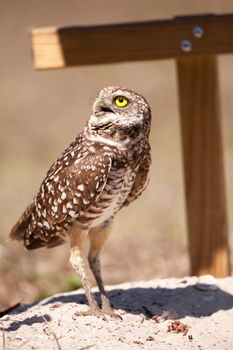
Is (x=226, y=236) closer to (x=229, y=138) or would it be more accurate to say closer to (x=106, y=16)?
(x=229, y=138)

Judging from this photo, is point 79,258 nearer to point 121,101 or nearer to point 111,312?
point 111,312

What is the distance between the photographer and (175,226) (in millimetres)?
7723

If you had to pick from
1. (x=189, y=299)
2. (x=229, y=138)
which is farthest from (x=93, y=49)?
(x=229, y=138)

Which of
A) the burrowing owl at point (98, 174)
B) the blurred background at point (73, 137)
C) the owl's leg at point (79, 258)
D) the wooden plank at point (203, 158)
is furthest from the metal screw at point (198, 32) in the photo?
the blurred background at point (73, 137)

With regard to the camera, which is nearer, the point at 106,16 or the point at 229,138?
the point at 229,138

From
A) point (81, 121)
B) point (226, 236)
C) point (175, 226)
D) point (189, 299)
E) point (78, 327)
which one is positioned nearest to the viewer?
point (78, 327)

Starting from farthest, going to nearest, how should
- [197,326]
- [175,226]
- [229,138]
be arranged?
[229,138]
[175,226]
[197,326]

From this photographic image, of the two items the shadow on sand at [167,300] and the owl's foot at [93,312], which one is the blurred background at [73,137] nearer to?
the shadow on sand at [167,300]

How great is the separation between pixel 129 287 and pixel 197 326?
2.35 ft

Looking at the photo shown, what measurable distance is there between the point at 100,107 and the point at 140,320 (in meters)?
1.10

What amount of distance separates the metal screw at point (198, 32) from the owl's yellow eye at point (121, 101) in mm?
1000

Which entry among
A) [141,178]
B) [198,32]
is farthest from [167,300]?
[198,32]

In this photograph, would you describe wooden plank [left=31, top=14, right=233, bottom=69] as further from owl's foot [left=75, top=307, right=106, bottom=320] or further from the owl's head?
owl's foot [left=75, top=307, right=106, bottom=320]

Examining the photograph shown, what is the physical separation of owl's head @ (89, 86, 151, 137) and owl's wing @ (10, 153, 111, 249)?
0.55 feet
